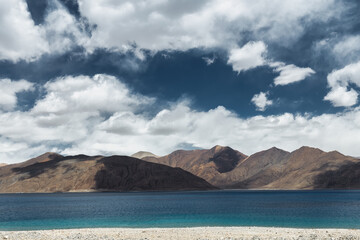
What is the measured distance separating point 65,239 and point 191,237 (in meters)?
14.6

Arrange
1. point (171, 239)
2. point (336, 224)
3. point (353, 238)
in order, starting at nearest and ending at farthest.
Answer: point (353, 238) → point (171, 239) → point (336, 224)

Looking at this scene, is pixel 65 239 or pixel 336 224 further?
pixel 336 224

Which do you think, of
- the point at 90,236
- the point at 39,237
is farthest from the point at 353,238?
the point at 39,237

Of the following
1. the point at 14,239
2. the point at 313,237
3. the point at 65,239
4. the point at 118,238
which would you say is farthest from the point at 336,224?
the point at 14,239

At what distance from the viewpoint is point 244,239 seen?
121ft

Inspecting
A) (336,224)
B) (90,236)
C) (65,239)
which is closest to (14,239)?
(65,239)

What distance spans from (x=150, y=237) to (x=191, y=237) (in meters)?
4.94

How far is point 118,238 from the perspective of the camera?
38.9 meters

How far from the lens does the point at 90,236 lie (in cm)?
4006

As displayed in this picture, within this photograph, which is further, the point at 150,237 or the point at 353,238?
the point at 150,237

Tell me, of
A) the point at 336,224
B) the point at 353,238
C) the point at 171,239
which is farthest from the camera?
the point at 336,224

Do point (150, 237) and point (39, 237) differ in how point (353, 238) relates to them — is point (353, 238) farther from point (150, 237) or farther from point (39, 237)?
point (39, 237)

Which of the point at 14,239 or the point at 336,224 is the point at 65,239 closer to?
the point at 14,239

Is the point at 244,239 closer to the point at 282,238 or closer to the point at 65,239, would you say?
the point at 282,238
